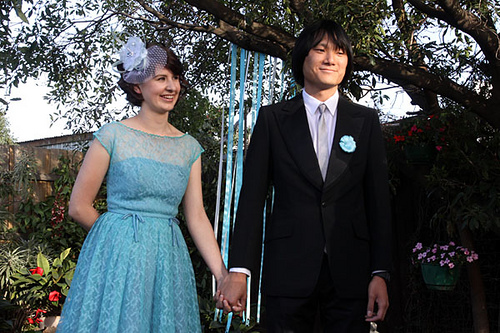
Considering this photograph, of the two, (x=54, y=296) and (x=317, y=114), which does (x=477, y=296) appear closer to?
(x=317, y=114)

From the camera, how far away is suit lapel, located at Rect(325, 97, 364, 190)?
1710 millimetres

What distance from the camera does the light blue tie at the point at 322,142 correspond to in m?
1.75

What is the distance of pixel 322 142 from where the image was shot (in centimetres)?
179

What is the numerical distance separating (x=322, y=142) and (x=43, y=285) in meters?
3.96

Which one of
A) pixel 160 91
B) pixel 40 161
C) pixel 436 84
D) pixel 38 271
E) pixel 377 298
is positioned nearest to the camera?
pixel 377 298

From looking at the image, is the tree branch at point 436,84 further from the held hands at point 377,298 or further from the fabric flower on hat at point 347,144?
the held hands at point 377,298

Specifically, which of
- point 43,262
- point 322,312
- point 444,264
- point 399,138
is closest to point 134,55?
point 322,312

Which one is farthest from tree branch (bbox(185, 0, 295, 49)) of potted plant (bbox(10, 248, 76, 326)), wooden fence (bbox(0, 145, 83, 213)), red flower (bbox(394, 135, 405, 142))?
wooden fence (bbox(0, 145, 83, 213))

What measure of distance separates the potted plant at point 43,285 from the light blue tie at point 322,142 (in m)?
3.70

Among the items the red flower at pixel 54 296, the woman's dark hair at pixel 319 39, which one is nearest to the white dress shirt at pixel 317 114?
the woman's dark hair at pixel 319 39

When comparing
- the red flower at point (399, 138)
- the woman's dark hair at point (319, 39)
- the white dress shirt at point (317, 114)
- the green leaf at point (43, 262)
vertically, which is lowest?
the green leaf at point (43, 262)

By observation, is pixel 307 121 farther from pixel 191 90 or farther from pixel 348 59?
pixel 191 90

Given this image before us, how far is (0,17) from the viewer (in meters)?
2.48

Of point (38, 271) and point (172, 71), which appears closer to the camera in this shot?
point (172, 71)
